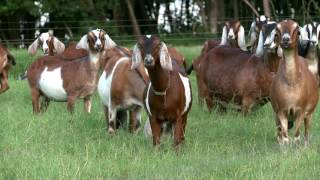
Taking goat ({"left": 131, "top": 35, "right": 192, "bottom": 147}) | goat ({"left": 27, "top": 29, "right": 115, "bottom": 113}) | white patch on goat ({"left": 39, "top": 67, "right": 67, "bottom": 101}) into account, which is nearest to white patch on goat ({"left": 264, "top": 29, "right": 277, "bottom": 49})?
goat ({"left": 131, "top": 35, "right": 192, "bottom": 147})

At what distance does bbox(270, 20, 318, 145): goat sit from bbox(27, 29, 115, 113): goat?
4238 mm

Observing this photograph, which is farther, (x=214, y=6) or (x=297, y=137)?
(x=214, y=6)

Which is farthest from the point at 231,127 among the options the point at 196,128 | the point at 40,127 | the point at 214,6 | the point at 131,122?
the point at 214,6

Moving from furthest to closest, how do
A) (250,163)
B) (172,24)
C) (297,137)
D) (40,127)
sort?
1. (172,24)
2. (40,127)
3. (297,137)
4. (250,163)

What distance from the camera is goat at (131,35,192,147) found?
8.90 meters

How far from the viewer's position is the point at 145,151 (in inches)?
356

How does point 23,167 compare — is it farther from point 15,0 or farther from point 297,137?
point 15,0

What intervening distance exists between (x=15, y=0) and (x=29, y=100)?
17.8 m

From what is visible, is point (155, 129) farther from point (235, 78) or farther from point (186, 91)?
point (235, 78)

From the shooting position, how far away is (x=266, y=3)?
2583 centimetres

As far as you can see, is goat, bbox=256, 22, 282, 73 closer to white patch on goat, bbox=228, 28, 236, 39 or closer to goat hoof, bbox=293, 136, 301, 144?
goat hoof, bbox=293, 136, 301, 144

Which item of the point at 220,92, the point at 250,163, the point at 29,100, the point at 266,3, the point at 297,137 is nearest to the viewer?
the point at 250,163

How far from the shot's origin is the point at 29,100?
15375 mm

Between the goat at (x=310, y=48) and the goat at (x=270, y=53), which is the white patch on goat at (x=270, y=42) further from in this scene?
the goat at (x=310, y=48)
